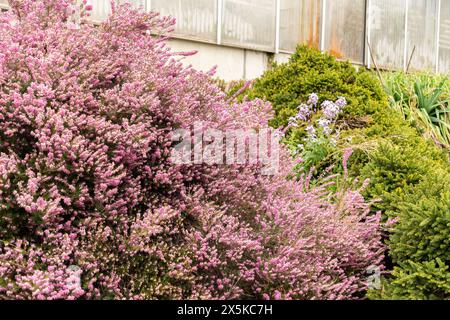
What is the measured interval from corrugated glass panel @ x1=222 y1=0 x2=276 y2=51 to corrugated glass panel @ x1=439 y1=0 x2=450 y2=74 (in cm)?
540

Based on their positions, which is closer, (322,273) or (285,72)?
(322,273)

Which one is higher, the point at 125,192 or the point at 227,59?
the point at 227,59

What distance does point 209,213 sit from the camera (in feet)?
10.1

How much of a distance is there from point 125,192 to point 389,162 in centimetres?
198

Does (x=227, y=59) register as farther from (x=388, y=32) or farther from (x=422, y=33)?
(x=422, y=33)

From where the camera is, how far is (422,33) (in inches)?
533

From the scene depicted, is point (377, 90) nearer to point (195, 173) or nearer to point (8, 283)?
point (195, 173)

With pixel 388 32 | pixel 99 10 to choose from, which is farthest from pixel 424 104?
pixel 388 32

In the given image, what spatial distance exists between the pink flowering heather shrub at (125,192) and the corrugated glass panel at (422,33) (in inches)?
409

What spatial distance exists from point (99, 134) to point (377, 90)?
3.94m

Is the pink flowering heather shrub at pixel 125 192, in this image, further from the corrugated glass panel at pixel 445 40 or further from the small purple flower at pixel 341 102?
the corrugated glass panel at pixel 445 40

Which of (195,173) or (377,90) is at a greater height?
(377,90)

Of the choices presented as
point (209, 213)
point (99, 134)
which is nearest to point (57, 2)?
point (99, 134)

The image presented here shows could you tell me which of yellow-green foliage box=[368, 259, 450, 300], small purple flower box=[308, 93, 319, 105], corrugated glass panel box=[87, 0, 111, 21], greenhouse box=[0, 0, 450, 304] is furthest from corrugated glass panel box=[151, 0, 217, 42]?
yellow-green foliage box=[368, 259, 450, 300]
